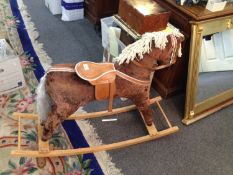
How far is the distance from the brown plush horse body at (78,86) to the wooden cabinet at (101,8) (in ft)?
3.86

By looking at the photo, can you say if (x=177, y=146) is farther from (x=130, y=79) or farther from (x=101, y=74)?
(x=101, y=74)

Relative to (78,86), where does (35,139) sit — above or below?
below

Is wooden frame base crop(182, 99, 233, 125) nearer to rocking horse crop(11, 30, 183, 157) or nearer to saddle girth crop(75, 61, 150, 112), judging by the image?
rocking horse crop(11, 30, 183, 157)

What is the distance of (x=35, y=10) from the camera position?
9.01 ft

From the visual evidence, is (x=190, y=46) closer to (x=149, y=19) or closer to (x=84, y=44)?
(x=149, y=19)

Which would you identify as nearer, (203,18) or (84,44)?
(203,18)

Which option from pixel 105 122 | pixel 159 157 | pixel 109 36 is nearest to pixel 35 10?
pixel 109 36

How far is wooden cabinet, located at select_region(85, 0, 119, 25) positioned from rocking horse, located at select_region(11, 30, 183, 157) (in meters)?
1.17

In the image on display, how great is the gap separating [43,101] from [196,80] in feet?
2.89

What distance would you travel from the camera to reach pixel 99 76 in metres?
1.27

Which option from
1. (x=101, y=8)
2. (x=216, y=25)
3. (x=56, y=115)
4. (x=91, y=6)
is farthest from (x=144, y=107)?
A: (x=91, y=6)

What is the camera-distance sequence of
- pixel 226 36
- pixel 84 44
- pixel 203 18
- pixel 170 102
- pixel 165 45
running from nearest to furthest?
pixel 165 45, pixel 203 18, pixel 226 36, pixel 170 102, pixel 84 44

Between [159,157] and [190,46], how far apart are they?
2.10ft

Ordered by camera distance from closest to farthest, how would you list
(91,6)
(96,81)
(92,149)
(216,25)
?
(96,81), (92,149), (216,25), (91,6)
